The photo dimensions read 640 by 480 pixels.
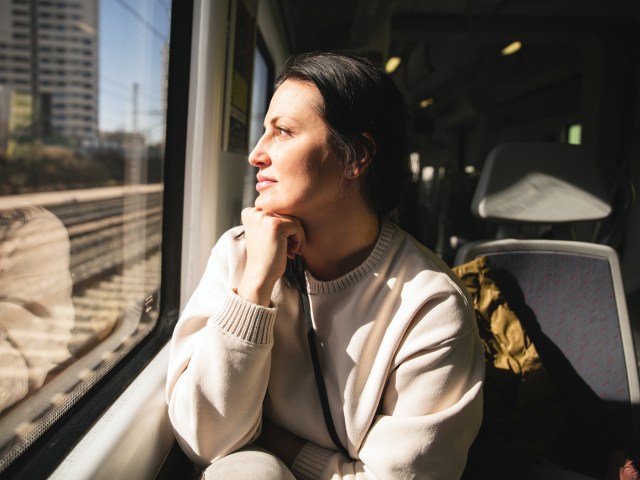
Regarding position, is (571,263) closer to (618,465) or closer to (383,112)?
(618,465)

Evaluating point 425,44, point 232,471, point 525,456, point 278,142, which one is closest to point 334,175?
point 278,142

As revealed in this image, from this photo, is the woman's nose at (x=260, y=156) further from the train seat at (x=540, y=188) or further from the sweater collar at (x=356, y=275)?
the train seat at (x=540, y=188)

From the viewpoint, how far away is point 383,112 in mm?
1079

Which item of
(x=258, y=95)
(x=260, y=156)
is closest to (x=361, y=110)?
(x=260, y=156)

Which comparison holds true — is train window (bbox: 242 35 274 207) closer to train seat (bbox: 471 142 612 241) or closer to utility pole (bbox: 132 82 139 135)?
utility pole (bbox: 132 82 139 135)

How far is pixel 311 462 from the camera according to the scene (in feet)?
3.43

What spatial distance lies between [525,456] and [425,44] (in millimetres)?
4751

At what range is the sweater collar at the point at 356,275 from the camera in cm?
108

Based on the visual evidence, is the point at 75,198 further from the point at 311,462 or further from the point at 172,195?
the point at 311,462

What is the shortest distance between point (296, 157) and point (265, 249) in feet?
0.68

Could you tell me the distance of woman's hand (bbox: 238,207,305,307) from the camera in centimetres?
99

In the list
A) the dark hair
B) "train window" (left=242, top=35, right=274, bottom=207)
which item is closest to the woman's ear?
the dark hair

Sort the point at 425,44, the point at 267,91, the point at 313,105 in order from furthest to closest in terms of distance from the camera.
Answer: the point at 425,44, the point at 267,91, the point at 313,105

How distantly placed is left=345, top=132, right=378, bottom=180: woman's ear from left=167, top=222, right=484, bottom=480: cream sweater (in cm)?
17
